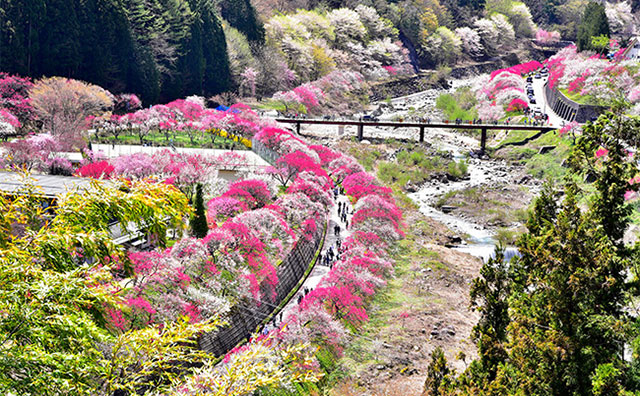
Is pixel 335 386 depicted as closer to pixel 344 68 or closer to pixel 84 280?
pixel 84 280

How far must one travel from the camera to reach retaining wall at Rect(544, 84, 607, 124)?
238 ft

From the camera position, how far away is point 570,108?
76.6 meters

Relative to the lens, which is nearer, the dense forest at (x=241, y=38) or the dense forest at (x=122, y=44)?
the dense forest at (x=122, y=44)

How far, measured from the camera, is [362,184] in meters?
48.8

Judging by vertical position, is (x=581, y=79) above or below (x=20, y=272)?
below

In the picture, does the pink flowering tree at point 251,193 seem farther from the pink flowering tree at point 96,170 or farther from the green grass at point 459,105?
the green grass at point 459,105

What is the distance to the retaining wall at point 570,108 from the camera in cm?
7244

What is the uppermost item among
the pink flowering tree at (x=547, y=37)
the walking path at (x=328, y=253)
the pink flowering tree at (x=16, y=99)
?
the pink flowering tree at (x=547, y=37)

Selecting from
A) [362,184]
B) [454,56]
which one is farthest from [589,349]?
[454,56]

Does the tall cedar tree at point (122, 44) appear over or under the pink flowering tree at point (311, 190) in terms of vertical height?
over

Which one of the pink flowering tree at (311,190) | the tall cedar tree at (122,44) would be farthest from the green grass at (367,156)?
the tall cedar tree at (122,44)

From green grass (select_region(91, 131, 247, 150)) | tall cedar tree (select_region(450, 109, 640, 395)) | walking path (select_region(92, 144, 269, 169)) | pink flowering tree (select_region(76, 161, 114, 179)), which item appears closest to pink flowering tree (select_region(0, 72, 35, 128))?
green grass (select_region(91, 131, 247, 150))

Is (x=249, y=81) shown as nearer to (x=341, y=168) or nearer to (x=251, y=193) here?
(x=341, y=168)

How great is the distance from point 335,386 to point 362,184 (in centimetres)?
2606
